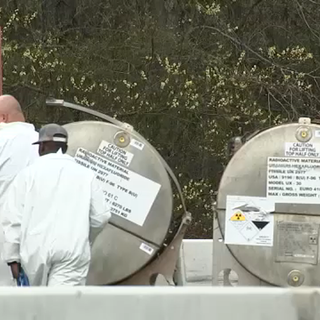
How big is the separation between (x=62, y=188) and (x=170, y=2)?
9.86 m

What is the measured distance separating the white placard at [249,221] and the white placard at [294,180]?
3.9 inches

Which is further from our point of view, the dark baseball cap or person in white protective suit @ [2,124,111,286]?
the dark baseball cap

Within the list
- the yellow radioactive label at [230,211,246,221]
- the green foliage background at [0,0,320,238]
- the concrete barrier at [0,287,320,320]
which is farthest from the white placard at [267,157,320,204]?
the green foliage background at [0,0,320,238]

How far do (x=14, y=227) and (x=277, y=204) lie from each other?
1.76 metres

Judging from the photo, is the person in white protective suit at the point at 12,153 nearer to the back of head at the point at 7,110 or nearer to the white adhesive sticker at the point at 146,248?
the back of head at the point at 7,110

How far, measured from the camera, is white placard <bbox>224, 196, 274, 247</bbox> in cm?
498

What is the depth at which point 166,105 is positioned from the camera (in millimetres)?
12430

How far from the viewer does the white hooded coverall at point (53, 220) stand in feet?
13.7

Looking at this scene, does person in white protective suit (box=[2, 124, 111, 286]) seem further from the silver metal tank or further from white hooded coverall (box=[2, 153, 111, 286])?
the silver metal tank

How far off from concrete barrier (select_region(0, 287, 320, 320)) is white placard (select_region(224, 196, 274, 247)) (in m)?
1.73

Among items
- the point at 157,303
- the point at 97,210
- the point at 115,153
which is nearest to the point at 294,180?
the point at 115,153

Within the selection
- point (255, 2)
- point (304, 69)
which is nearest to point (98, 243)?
point (304, 69)

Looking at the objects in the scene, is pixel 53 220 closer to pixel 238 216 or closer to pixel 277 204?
pixel 238 216

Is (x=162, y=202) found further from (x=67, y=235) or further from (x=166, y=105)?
(x=166, y=105)
